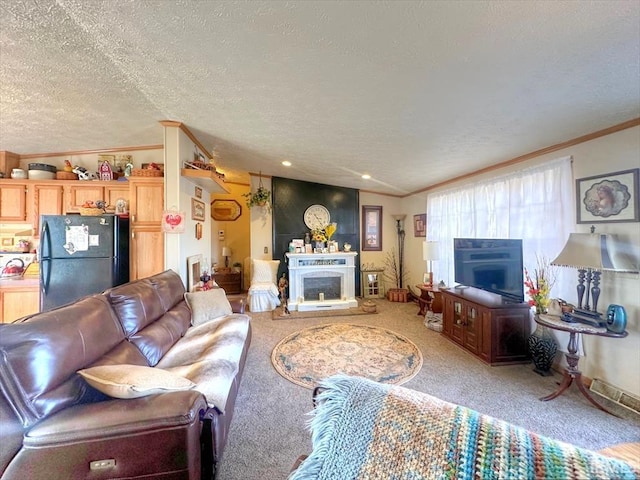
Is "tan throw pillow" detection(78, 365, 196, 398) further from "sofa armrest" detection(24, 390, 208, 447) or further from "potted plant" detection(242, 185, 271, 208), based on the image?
"potted plant" detection(242, 185, 271, 208)

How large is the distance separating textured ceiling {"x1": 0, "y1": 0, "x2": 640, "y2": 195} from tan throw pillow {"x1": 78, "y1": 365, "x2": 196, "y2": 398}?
1855mm

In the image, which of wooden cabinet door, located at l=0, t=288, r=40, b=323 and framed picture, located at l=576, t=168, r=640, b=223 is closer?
framed picture, located at l=576, t=168, r=640, b=223

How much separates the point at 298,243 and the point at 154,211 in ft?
8.72

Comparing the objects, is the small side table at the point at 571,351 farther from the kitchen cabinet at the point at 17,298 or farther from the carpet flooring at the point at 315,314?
the kitchen cabinet at the point at 17,298

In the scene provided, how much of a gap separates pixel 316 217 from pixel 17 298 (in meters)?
4.54

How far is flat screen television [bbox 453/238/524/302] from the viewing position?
2.89 m

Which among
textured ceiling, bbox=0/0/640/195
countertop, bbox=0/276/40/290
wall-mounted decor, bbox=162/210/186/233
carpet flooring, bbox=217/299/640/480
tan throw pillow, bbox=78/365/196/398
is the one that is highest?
textured ceiling, bbox=0/0/640/195

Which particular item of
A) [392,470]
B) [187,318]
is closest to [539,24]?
[392,470]

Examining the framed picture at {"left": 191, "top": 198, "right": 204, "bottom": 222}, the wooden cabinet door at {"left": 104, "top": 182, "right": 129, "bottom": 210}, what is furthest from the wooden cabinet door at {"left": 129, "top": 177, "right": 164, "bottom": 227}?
the framed picture at {"left": 191, "top": 198, "right": 204, "bottom": 222}

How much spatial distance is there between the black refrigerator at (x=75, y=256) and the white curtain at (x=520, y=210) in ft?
14.9

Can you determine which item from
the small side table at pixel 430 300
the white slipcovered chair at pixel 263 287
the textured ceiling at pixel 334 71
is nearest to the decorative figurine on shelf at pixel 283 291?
the white slipcovered chair at pixel 263 287

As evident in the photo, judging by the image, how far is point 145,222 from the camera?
331 centimetres

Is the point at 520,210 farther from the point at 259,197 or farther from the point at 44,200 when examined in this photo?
the point at 44,200

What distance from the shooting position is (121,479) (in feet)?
3.70
